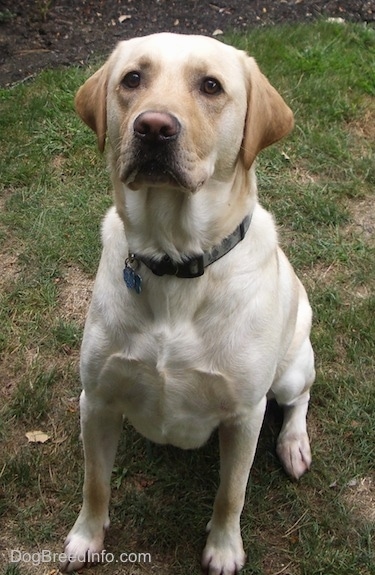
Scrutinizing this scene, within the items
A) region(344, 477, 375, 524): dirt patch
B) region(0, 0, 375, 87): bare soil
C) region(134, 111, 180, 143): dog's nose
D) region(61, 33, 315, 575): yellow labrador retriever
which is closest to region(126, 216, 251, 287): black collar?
region(61, 33, 315, 575): yellow labrador retriever

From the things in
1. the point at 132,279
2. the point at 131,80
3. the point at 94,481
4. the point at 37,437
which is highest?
the point at 131,80

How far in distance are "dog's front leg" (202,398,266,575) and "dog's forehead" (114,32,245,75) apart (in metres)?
1.07

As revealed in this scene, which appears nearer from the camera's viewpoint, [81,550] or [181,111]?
[181,111]

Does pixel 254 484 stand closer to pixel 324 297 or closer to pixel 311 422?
pixel 311 422

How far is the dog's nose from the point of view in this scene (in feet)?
6.33

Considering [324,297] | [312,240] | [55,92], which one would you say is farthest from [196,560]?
[55,92]

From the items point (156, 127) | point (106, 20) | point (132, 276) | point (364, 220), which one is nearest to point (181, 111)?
point (156, 127)

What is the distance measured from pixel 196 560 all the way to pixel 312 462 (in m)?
0.63

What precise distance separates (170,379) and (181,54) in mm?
962

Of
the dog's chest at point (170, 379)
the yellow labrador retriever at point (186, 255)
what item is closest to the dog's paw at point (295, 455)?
the yellow labrador retriever at point (186, 255)

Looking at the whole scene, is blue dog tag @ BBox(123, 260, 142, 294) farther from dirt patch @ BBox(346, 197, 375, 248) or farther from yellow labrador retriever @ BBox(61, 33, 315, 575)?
dirt patch @ BBox(346, 197, 375, 248)

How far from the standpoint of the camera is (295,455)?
117 inches

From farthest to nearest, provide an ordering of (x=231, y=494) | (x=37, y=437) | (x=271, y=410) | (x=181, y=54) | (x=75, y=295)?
(x=75, y=295) < (x=271, y=410) < (x=37, y=437) < (x=231, y=494) < (x=181, y=54)

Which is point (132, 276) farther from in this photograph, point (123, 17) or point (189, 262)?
point (123, 17)
